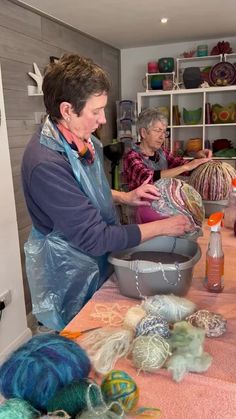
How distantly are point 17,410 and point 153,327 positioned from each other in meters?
0.34

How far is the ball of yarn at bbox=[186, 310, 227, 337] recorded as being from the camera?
87cm

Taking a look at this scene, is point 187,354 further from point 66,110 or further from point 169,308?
point 66,110

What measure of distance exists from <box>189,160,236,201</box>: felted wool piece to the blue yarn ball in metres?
1.18

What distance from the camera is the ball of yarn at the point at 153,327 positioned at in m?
0.81

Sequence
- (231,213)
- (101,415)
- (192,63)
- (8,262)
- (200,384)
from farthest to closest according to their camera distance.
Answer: (192,63), (8,262), (231,213), (200,384), (101,415)

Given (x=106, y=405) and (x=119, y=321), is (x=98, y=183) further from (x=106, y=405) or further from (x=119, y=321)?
(x=106, y=405)

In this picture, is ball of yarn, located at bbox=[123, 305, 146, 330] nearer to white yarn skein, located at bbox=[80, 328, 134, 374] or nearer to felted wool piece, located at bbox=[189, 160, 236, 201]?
white yarn skein, located at bbox=[80, 328, 134, 374]

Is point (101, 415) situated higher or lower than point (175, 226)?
lower

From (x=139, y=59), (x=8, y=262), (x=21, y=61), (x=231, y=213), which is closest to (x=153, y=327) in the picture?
(x=231, y=213)

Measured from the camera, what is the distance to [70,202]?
103 cm

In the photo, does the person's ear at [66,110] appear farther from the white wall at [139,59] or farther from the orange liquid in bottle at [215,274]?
the white wall at [139,59]

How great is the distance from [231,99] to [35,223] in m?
3.24

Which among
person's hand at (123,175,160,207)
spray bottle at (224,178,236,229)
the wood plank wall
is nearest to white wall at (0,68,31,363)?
the wood plank wall

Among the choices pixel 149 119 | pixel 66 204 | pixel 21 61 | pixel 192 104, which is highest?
pixel 21 61
